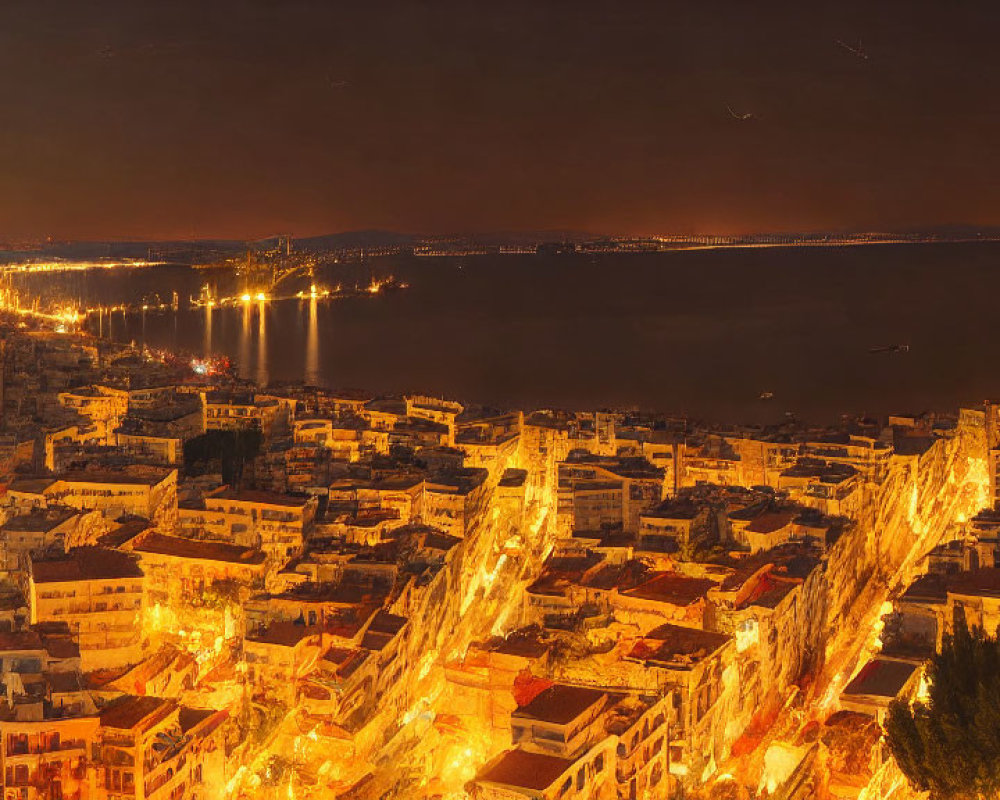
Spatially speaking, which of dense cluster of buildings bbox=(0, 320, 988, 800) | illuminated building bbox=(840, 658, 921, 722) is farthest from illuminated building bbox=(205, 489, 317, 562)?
illuminated building bbox=(840, 658, 921, 722)

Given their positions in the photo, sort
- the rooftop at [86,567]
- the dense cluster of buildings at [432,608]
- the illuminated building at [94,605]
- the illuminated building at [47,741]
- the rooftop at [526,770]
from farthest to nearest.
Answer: the rooftop at [86,567] < the illuminated building at [94,605] < the dense cluster of buildings at [432,608] < the illuminated building at [47,741] < the rooftop at [526,770]

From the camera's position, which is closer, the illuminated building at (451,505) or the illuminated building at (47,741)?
the illuminated building at (47,741)

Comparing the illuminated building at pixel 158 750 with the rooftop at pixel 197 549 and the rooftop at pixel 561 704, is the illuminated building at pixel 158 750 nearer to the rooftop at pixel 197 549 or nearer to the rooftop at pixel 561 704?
the rooftop at pixel 561 704

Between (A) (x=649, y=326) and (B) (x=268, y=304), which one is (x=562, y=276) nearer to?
(B) (x=268, y=304)

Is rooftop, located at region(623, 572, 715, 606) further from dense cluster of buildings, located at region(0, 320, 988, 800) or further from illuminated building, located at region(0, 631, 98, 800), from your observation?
illuminated building, located at region(0, 631, 98, 800)

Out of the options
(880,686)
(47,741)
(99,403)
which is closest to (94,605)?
(47,741)

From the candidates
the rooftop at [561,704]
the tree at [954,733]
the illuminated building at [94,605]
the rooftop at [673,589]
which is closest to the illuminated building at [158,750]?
the illuminated building at [94,605]
